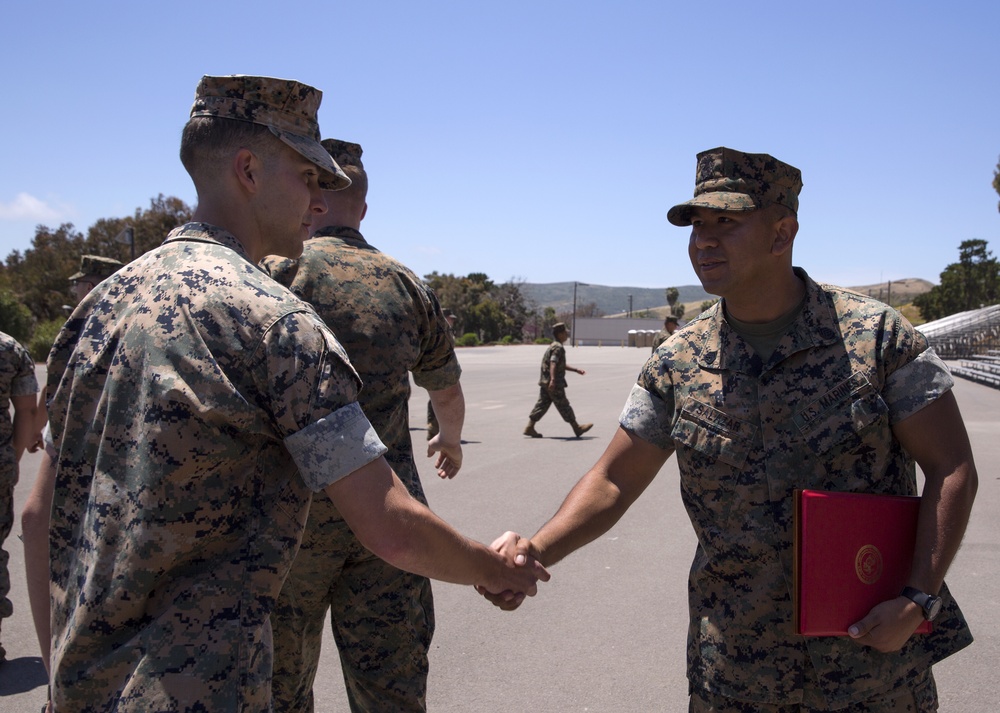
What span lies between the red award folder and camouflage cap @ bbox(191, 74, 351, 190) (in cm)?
160

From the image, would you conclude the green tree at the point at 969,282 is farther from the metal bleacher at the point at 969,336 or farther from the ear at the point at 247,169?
the ear at the point at 247,169

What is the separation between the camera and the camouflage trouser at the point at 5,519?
5.10 metres

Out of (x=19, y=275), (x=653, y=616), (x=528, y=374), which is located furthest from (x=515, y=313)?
(x=653, y=616)

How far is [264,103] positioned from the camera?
7.00 ft

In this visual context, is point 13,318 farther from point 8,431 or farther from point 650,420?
point 650,420

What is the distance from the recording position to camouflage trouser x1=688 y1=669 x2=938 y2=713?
2.50m

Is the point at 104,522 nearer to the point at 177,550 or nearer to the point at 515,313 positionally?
the point at 177,550

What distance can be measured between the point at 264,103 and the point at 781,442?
5.63 ft

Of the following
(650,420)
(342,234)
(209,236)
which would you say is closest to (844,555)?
(650,420)

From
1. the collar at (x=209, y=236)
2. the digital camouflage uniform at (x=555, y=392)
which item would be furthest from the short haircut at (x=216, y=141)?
the digital camouflage uniform at (x=555, y=392)

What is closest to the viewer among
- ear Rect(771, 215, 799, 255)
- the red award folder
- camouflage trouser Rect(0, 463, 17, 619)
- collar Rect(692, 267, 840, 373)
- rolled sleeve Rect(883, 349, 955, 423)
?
the red award folder

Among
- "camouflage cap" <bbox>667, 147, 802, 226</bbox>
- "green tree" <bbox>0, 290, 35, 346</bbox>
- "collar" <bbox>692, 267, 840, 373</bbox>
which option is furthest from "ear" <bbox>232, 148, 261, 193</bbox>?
"green tree" <bbox>0, 290, 35, 346</bbox>

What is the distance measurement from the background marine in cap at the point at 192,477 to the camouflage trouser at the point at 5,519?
3662mm

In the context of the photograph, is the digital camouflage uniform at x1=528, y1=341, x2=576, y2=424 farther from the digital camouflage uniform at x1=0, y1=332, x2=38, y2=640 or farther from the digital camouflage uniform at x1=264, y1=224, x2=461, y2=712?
the digital camouflage uniform at x1=264, y1=224, x2=461, y2=712
